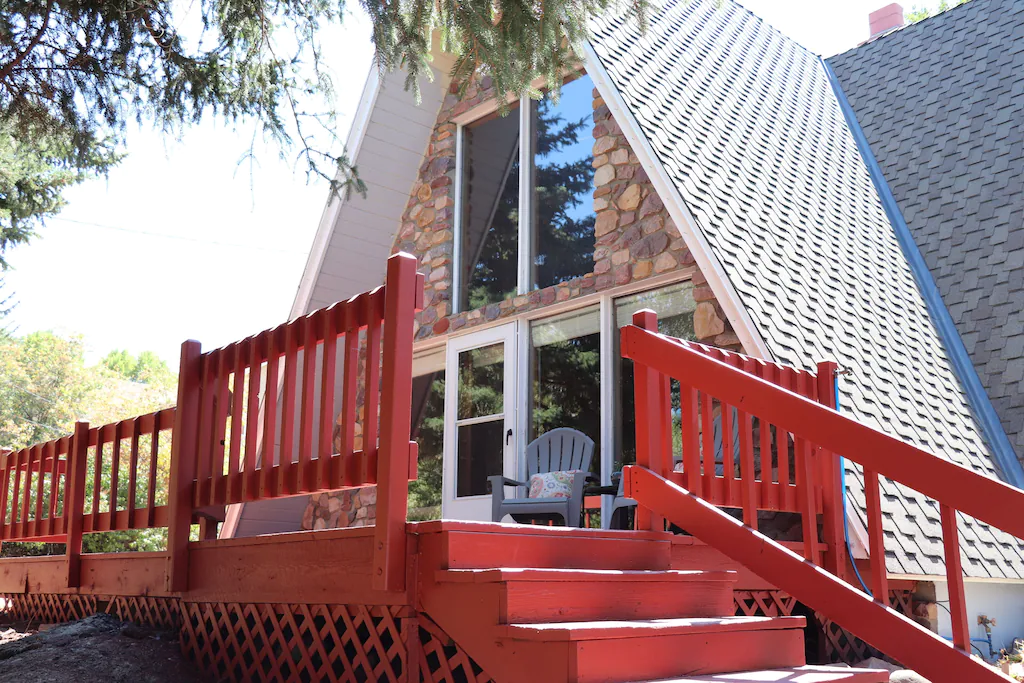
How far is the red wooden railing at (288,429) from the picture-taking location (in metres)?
2.92

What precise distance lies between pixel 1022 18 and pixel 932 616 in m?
6.70

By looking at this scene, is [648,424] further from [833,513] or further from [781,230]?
[781,230]

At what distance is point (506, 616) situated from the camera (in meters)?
2.51

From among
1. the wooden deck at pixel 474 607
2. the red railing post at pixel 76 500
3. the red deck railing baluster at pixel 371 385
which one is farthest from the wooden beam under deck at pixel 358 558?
the red railing post at pixel 76 500

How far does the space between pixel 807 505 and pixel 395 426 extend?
155cm

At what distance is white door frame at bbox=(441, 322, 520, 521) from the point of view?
23.0 ft

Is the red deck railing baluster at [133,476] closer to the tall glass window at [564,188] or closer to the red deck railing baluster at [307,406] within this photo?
the red deck railing baluster at [307,406]

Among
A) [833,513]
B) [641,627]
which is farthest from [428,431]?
[641,627]

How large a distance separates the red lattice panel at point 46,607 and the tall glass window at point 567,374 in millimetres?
3212

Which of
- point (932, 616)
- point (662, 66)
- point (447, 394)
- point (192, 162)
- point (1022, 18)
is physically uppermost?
point (1022, 18)

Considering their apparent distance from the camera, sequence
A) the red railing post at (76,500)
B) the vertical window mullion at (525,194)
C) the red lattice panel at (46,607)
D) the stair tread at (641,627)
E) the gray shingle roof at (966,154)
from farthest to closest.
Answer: the vertical window mullion at (525,194) → the gray shingle roof at (966,154) → the red lattice panel at (46,607) → the red railing post at (76,500) → the stair tread at (641,627)

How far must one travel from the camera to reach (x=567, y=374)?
6.83 meters

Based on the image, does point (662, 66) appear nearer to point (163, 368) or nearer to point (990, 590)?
point (990, 590)

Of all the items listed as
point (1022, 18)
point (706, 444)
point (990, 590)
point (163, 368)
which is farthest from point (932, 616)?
point (163, 368)
